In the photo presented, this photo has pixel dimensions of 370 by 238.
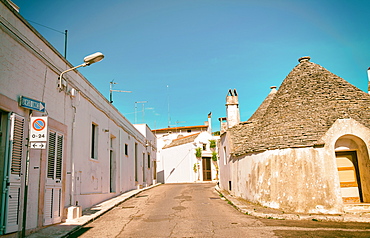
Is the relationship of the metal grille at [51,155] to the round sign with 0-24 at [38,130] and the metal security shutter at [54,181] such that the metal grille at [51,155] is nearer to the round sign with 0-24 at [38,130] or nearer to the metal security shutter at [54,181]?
the metal security shutter at [54,181]

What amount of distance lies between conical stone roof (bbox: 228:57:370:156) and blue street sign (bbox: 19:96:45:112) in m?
8.38

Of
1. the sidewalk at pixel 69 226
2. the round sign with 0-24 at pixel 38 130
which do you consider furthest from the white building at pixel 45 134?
the sidewalk at pixel 69 226

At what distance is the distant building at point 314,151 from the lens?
10734 millimetres

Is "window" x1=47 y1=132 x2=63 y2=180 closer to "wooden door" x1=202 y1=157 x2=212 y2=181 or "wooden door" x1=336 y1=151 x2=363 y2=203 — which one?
"wooden door" x1=336 y1=151 x2=363 y2=203

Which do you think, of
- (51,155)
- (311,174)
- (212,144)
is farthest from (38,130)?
(212,144)

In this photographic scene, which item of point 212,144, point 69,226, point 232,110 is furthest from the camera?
point 212,144

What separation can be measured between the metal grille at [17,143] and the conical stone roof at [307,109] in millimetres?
8800

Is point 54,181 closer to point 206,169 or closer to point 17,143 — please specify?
point 17,143

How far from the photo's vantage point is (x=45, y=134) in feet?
22.8

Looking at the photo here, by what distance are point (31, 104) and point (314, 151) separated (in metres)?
9.46

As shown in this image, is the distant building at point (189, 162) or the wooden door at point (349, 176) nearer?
the wooden door at point (349, 176)

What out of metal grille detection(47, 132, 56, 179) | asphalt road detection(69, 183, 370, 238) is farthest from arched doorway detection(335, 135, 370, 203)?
metal grille detection(47, 132, 56, 179)

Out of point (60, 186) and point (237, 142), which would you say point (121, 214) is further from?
point (237, 142)

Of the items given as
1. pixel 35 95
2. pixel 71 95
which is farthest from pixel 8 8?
pixel 71 95
